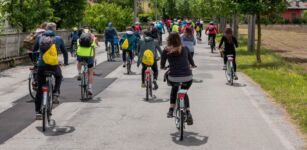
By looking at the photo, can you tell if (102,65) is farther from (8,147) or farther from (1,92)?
(8,147)

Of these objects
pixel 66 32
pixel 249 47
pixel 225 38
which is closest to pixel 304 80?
pixel 225 38

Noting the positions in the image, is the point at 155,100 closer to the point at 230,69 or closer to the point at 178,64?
the point at 230,69

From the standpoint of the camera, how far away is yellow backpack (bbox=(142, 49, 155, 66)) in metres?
14.9

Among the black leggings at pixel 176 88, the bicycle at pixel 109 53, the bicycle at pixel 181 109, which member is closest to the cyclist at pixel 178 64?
the black leggings at pixel 176 88

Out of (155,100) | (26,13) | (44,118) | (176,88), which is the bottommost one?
(155,100)

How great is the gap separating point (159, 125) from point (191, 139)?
4.60ft

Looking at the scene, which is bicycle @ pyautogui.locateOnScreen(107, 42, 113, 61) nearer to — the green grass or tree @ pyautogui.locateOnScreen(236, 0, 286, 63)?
the green grass

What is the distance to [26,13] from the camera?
95.5ft

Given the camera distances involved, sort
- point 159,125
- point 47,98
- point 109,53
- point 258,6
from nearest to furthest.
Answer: point 47,98 < point 159,125 < point 258,6 < point 109,53

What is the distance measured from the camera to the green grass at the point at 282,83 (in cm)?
1250

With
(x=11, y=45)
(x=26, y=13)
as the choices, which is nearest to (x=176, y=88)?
(x=11, y=45)

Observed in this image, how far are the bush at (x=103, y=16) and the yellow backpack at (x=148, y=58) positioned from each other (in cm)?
3970

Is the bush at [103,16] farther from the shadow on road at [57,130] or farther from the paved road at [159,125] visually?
the shadow on road at [57,130]

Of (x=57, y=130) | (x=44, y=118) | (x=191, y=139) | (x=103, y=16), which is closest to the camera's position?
(x=191, y=139)
